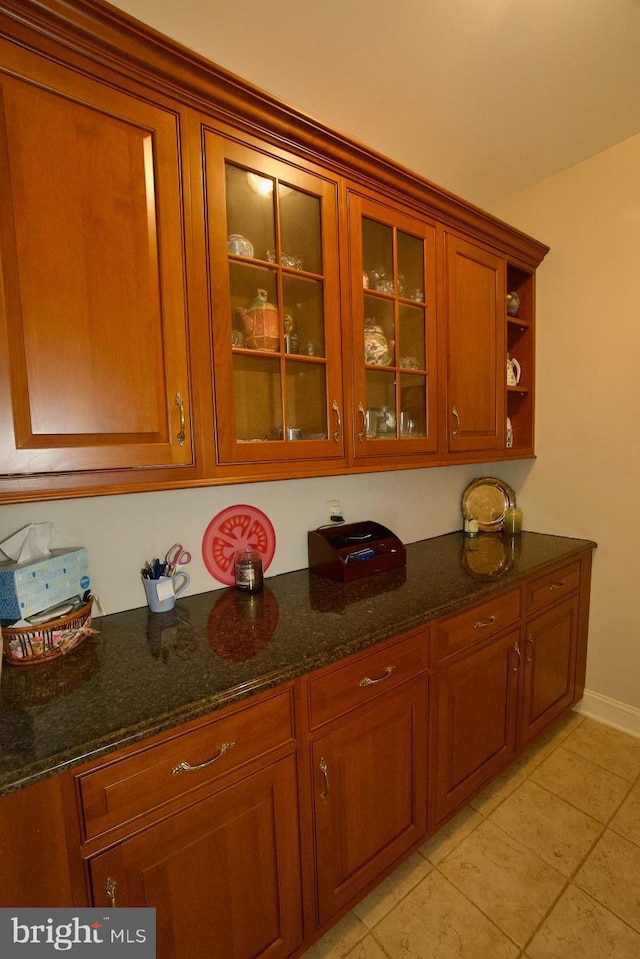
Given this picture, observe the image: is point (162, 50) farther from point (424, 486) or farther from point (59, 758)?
point (424, 486)

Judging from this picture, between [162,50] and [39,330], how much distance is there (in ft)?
2.36

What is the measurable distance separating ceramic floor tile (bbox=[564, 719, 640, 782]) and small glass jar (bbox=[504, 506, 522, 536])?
3.18ft

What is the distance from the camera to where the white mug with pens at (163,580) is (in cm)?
124

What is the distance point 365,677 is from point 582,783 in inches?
51.0

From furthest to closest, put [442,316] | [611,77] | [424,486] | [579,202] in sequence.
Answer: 1. [424,486]
2. [579,202]
3. [442,316]
4. [611,77]

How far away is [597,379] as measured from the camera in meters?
1.87

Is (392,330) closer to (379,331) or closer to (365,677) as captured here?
(379,331)

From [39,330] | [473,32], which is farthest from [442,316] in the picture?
[39,330]

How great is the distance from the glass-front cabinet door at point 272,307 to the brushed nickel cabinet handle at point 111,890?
2.92 ft

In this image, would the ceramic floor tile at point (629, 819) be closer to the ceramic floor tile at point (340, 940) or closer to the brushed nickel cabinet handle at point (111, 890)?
the ceramic floor tile at point (340, 940)


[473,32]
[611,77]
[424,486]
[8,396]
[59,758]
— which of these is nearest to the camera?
[59,758]

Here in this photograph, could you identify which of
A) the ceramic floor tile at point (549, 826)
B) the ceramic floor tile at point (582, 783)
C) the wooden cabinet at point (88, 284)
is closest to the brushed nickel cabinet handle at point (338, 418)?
the wooden cabinet at point (88, 284)

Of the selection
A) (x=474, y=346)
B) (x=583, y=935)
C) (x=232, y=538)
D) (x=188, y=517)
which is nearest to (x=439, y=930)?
(x=583, y=935)

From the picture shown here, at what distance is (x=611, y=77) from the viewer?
1.35 m
